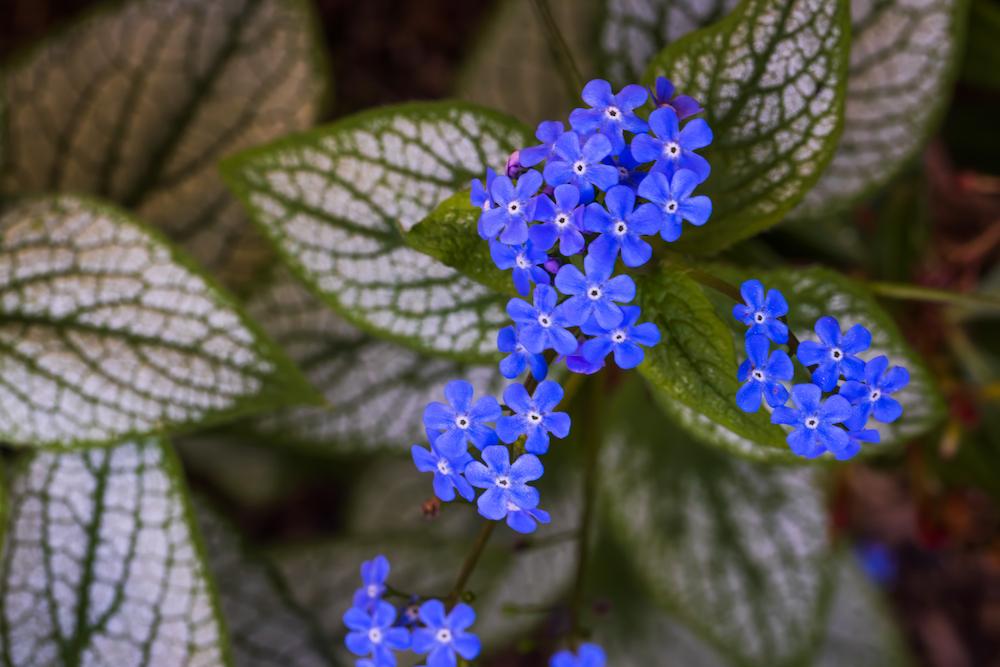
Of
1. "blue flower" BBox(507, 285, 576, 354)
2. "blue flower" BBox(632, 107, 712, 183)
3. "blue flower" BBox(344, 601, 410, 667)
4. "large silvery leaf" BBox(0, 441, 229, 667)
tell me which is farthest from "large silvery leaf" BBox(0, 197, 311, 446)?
"blue flower" BBox(632, 107, 712, 183)

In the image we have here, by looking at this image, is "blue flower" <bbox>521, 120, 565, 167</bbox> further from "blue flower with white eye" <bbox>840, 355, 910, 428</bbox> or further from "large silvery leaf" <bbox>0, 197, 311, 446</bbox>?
"large silvery leaf" <bbox>0, 197, 311, 446</bbox>

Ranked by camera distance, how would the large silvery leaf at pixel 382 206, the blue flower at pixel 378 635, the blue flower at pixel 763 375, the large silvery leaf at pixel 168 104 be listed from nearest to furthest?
the blue flower at pixel 763 375, the blue flower at pixel 378 635, the large silvery leaf at pixel 382 206, the large silvery leaf at pixel 168 104

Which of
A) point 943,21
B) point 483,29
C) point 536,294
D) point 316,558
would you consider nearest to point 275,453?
point 316,558

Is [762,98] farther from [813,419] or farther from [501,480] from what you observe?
[501,480]

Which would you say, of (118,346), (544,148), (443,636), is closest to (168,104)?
(118,346)

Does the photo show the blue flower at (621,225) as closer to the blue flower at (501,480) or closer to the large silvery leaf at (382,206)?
the blue flower at (501,480)

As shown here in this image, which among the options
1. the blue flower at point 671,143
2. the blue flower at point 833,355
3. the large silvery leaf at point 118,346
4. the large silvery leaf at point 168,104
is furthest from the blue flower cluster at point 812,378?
the large silvery leaf at point 168,104
